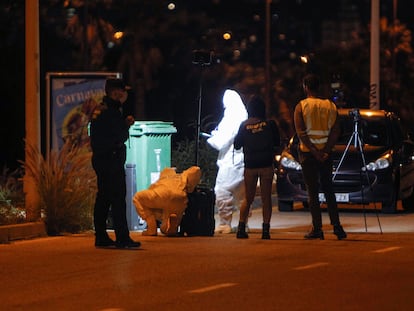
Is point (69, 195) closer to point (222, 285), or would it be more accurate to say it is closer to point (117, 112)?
point (117, 112)

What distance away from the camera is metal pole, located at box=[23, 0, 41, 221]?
50.3 ft

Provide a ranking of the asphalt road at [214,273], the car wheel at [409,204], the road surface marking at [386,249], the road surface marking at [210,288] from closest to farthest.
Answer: the asphalt road at [214,273] → the road surface marking at [210,288] → the road surface marking at [386,249] → the car wheel at [409,204]

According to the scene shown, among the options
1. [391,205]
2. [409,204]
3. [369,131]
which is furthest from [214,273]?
[409,204]

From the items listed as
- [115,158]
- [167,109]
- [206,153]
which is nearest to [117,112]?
[115,158]

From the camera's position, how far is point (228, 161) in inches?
607

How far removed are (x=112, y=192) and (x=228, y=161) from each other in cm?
230

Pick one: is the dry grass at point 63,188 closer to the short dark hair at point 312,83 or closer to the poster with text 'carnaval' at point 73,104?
the poster with text 'carnaval' at point 73,104

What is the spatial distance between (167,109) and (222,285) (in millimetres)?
50246

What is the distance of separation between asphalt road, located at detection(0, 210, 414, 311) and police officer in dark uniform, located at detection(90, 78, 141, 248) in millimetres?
286

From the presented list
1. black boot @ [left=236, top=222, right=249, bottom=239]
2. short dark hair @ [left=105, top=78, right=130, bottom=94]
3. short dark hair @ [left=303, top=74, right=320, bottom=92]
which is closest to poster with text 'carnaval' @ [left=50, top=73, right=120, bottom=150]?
short dark hair @ [left=105, top=78, right=130, bottom=94]

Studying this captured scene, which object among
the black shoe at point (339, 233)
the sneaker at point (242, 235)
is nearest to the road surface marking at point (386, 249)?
the black shoe at point (339, 233)

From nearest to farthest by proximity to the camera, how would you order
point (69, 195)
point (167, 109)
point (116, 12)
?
point (69, 195)
point (116, 12)
point (167, 109)

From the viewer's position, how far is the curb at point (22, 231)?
1431 cm

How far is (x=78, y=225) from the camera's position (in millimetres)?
15492
